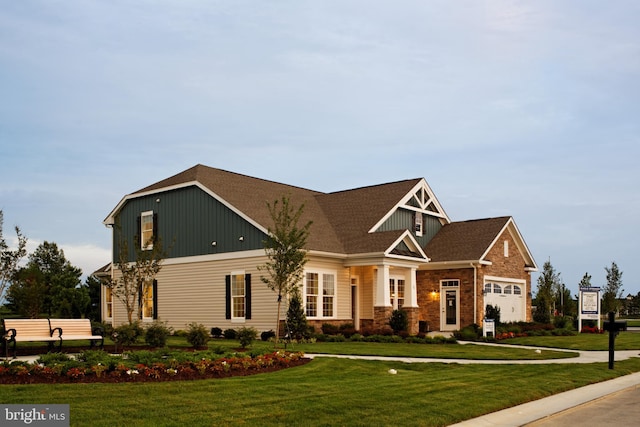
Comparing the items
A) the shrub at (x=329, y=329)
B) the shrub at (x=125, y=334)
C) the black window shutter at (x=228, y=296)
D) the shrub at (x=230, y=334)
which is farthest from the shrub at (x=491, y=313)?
the shrub at (x=125, y=334)

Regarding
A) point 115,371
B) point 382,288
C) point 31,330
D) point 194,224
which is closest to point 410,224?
point 382,288

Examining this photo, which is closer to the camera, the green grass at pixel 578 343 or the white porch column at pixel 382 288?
the green grass at pixel 578 343

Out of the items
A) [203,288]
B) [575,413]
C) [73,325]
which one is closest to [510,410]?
[575,413]

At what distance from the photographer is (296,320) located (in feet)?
85.5

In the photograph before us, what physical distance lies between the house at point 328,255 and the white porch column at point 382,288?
4 centimetres

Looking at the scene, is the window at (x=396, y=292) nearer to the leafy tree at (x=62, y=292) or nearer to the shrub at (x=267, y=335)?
the shrub at (x=267, y=335)

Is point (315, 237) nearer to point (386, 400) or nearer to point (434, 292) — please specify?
point (434, 292)

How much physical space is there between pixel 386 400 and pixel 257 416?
254 centimetres

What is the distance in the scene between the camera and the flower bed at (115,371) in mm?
11297

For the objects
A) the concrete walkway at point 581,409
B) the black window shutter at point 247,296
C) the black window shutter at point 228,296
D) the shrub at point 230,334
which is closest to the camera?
the concrete walkway at point 581,409

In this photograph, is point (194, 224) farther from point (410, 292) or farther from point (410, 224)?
point (410, 224)

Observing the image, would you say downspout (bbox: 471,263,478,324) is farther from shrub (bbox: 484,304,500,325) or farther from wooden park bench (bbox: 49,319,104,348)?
wooden park bench (bbox: 49,319,104,348)

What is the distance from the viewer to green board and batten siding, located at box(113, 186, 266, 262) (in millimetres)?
28875

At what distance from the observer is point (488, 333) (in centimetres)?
3019
